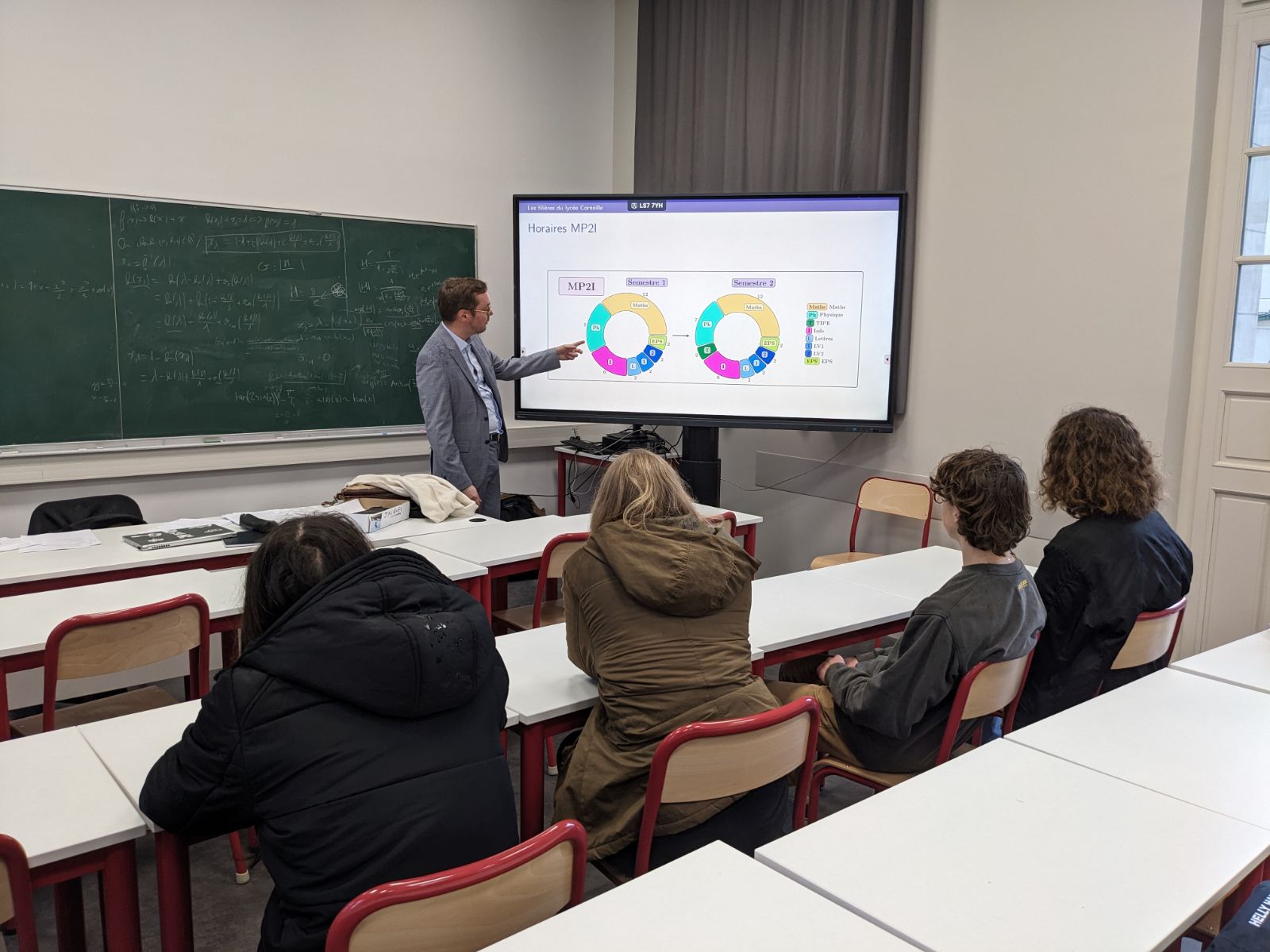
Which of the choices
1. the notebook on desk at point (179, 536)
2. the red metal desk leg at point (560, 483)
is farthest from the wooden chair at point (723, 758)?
the red metal desk leg at point (560, 483)

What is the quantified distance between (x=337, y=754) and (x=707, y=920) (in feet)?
1.80

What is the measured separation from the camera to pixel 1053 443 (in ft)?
8.19

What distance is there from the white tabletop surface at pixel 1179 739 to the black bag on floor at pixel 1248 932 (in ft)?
1.87

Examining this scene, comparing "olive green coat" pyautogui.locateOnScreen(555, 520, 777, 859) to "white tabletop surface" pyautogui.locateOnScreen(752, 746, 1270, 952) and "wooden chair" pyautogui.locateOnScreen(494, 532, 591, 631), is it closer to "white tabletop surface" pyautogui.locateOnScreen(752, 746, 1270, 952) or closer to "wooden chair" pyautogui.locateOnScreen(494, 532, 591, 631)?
"white tabletop surface" pyautogui.locateOnScreen(752, 746, 1270, 952)

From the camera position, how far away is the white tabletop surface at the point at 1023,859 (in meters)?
1.22

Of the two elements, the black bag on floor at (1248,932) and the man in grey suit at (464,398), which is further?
the man in grey suit at (464,398)

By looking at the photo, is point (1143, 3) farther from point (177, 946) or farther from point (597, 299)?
point (177, 946)

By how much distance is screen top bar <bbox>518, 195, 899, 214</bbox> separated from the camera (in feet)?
14.3

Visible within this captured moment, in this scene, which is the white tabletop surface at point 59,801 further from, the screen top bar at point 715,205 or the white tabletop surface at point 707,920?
the screen top bar at point 715,205

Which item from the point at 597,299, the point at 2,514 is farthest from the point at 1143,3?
the point at 2,514

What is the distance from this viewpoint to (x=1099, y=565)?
92.1 inches

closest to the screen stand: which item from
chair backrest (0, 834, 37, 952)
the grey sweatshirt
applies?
the grey sweatshirt

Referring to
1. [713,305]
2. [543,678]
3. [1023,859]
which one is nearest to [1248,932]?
[1023,859]

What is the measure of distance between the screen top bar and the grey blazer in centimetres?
83
